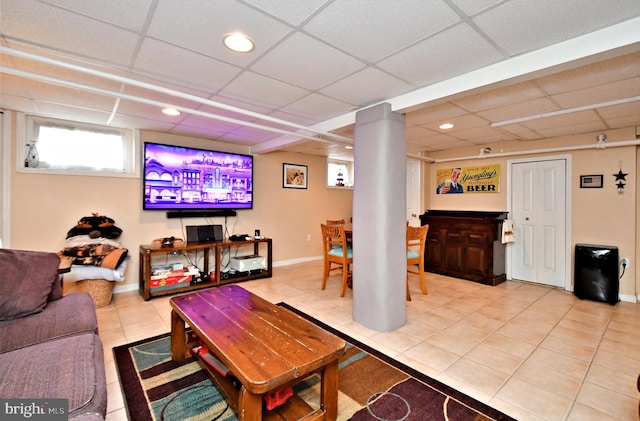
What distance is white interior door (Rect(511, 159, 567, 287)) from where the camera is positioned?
13.8ft

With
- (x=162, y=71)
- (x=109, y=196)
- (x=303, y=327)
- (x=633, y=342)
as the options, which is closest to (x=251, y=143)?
(x=109, y=196)

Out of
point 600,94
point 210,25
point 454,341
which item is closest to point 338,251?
point 454,341

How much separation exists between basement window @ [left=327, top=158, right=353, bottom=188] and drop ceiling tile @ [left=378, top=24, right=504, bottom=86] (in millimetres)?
4152

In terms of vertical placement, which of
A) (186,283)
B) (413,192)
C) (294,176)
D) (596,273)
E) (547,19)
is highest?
(547,19)

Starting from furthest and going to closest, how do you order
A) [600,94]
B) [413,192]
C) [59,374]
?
[413,192] → [600,94] → [59,374]

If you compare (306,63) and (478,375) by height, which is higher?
(306,63)

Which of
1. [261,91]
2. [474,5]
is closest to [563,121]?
[474,5]

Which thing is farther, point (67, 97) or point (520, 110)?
point (520, 110)

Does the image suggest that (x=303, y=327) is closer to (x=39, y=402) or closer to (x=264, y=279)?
(x=39, y=402)

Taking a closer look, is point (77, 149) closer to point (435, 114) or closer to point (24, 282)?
point (24, 282)

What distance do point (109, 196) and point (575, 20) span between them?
4787 mm

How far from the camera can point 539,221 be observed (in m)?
4.39

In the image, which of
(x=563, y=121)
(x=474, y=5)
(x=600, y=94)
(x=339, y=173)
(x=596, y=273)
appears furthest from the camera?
(x=339, y=173)

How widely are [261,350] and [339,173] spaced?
5.48 metres
